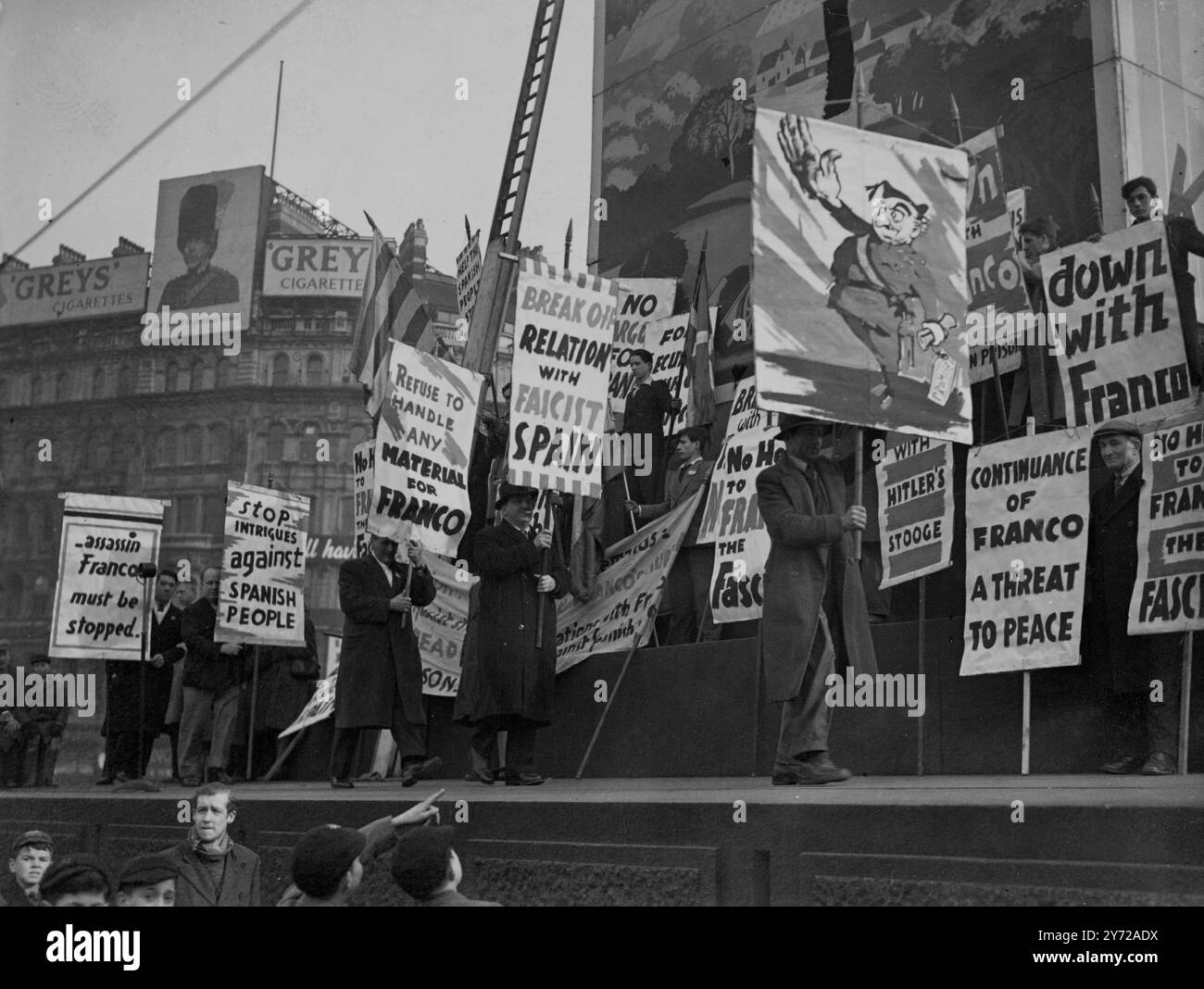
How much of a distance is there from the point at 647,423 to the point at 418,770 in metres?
3.15

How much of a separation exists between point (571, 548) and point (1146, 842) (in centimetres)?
577

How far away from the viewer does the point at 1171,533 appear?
24.2 feet

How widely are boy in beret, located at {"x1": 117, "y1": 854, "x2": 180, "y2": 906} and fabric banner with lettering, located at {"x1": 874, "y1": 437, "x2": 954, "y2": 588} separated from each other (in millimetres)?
4168

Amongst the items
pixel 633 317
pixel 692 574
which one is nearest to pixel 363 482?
pixel 633 317

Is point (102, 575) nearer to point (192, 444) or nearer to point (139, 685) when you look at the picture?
point (139, 685)

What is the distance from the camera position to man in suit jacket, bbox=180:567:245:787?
11383mm

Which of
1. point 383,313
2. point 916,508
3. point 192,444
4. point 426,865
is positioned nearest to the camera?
point 426,865

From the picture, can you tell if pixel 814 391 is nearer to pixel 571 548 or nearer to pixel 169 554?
pixel 571 548

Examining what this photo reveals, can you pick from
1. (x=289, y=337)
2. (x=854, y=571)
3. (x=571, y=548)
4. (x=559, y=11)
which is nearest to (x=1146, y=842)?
(x=854, y=571)

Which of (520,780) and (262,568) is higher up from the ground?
(262,568)

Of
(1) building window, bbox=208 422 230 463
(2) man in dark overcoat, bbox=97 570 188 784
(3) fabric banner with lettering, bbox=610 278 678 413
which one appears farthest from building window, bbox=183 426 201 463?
(3) fabric banner with lettering, bbox=610 278 678 413

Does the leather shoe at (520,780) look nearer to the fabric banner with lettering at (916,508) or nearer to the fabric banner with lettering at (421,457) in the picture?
the fabric banner with lettering at (421,457)

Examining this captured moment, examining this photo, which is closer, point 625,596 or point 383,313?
point 625,596

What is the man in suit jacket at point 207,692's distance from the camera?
37.3 feet
